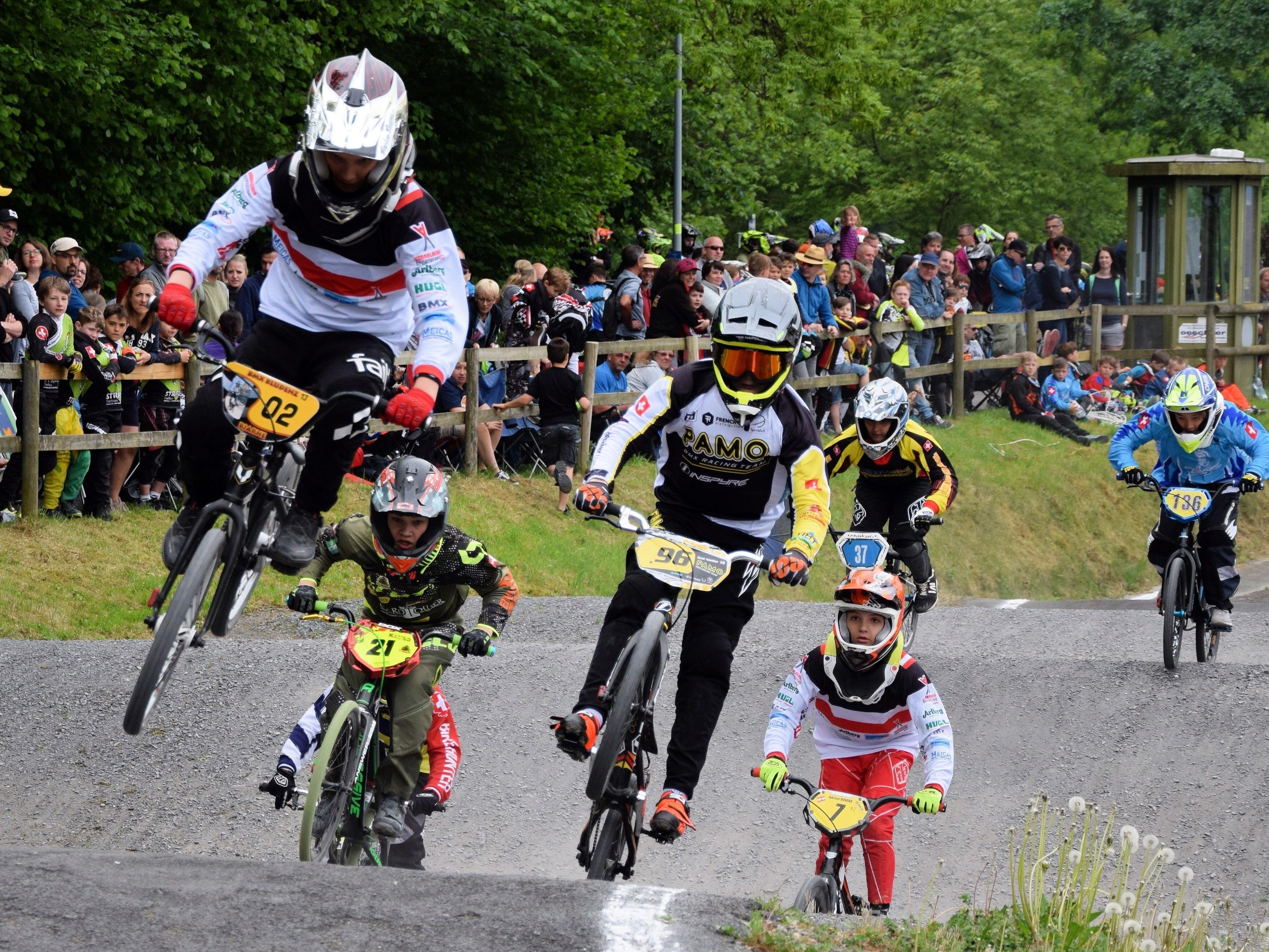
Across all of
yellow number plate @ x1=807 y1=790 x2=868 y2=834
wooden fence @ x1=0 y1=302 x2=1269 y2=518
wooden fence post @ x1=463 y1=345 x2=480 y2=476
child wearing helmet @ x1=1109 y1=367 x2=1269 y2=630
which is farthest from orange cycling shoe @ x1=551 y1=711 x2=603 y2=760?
wooden fence post @ x1=463 y1=345 x2=480 y2=476

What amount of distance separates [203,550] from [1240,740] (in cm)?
680

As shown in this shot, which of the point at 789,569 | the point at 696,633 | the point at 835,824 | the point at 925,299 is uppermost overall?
the point at 925,299

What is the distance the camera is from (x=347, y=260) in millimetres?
7156

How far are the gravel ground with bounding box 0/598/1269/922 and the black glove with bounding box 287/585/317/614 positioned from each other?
7.31 ft

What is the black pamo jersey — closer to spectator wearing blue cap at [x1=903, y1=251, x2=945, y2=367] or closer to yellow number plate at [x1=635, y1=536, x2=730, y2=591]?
yellow number plate at [x1=635, y1=536, x2=730, y2=591]

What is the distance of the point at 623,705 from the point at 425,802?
127cm

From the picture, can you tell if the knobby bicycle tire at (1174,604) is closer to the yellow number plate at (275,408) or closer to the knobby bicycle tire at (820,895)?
the knobby bicycle tire at (820,895)

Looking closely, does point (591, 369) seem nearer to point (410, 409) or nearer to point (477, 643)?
point (477, 643)

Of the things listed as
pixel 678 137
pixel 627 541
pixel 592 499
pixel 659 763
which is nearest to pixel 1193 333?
pixel 678 137

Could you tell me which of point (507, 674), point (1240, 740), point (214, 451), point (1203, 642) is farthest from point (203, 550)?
point (1203, 642)

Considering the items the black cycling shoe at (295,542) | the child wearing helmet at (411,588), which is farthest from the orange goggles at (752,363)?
the black cycling shoe at (295,542)

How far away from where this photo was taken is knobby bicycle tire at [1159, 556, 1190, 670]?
11992mm

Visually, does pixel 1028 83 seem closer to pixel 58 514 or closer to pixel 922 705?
pixel 58 514

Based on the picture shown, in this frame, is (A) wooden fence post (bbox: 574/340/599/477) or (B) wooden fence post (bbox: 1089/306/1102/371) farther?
(B) wooden fence post (bbox: 1089/306/1102/371)
